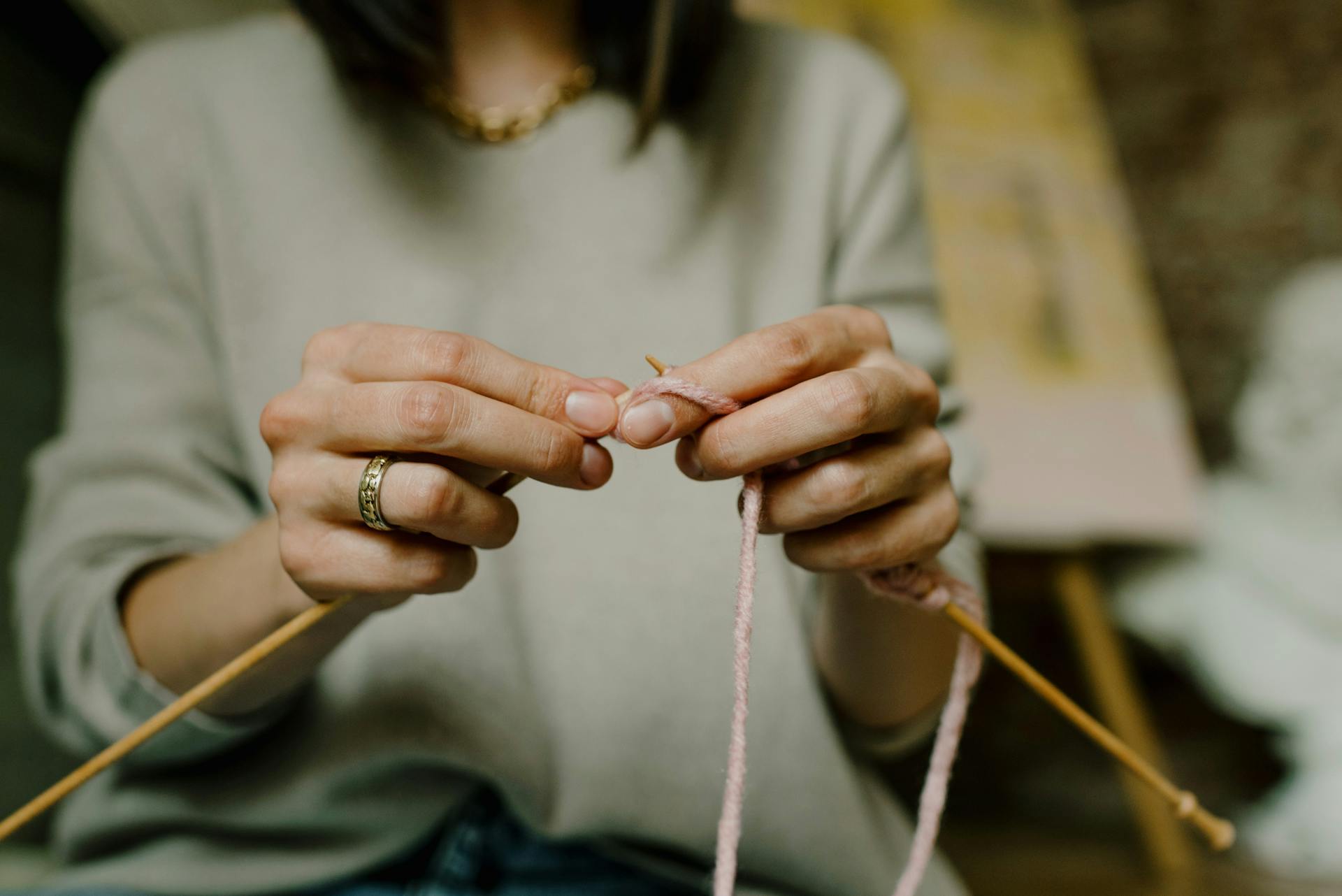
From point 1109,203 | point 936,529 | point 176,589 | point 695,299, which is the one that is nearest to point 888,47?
point 1109,203

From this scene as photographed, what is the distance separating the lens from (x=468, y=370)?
0.99 ft

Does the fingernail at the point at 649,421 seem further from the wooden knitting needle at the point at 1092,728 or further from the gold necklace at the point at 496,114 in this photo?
the gold necklace at the point at 496,114

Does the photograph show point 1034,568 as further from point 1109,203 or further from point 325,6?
point 325,6

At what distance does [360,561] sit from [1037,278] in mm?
1013

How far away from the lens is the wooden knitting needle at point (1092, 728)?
0.35 m

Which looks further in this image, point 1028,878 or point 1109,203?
point 1109,203

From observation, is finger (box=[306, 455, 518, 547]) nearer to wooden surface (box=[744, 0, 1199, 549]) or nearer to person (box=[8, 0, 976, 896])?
person (box=[8, 0, 976, 896])

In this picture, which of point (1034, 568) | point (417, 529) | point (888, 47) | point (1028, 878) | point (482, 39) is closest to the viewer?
point (417, 529)

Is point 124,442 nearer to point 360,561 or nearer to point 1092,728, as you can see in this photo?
point 360,561

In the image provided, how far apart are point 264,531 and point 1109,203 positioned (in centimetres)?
120

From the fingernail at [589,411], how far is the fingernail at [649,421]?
0.6 inches

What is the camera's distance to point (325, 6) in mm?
510

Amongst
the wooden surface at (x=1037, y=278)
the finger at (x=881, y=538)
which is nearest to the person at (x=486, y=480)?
the finger at (x=881, y=538)

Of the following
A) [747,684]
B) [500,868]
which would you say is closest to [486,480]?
[747,684]
